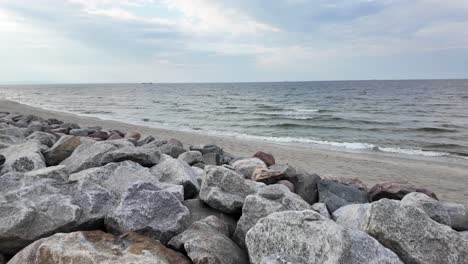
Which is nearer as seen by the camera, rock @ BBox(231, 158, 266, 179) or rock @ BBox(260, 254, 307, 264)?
rock @ BBox(260, 254, 307, 264)

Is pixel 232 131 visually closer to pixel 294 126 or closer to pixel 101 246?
pixel 294 126

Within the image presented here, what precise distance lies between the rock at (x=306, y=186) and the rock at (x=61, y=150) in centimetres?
343

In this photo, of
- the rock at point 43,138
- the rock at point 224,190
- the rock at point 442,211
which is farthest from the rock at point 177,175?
the rock at point 43,138

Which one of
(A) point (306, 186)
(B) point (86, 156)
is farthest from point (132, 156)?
(A) point (306, 186)

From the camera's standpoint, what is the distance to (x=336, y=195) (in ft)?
15.8

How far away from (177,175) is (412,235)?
2.67 metres

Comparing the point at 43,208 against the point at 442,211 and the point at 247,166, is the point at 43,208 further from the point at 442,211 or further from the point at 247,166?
the point at 442,211

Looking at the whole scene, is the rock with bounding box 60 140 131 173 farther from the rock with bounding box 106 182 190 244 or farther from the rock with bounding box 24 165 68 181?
the rock with bounding box 106 182 190 244

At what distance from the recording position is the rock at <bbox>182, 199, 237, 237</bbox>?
3616mm

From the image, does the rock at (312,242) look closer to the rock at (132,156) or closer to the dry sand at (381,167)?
the rock at (132,156)

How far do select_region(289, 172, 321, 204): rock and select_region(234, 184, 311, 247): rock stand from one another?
1.14 m

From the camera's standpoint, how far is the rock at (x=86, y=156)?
4.98 m

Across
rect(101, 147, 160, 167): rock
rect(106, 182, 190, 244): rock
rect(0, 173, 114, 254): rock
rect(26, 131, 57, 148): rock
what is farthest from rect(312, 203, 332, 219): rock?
rect(26, 131, 57, 148): rock

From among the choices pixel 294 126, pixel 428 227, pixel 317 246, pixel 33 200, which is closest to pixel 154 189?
pixel 33 200
